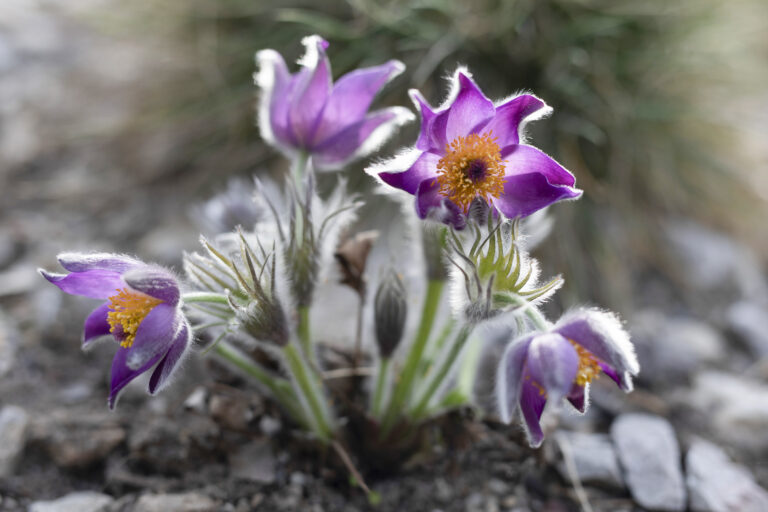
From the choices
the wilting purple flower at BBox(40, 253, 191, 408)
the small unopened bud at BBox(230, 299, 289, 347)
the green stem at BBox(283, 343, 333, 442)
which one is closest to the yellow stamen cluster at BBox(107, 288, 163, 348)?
the wilting purple flower at BBox(40, 253, 191, 408)

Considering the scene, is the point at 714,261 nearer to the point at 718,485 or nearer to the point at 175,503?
the point at 718,485

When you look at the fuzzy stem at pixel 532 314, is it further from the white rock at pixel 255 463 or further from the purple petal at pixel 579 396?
the white rock at pixel 255 463

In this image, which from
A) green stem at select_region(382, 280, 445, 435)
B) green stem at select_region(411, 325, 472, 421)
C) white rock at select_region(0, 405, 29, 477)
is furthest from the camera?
white rock at select_region(0, 405, 29, 477)

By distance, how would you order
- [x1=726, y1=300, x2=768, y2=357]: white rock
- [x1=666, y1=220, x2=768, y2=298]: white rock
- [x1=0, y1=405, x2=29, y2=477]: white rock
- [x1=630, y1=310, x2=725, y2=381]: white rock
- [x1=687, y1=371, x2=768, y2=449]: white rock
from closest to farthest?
[x1=0, y1=405, x2=29, y2=477]: white rock, [x1=687, y1=371, x2=768, y2=449]: white rock, [x1=630, y1=310, x2=725, y2=381]: white rock, [x1=726, y1=300, x2=768, y2=357]: white rock, [x1=666, y1=220, x2=768, y2=298]: white rock

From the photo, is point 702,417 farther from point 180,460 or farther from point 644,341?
point 180,460

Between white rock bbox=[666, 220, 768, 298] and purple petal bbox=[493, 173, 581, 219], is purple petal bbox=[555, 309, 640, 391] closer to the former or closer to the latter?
purple petal bbox=[493, 173, 581, 219]

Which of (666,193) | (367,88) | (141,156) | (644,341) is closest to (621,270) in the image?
(644,341)
